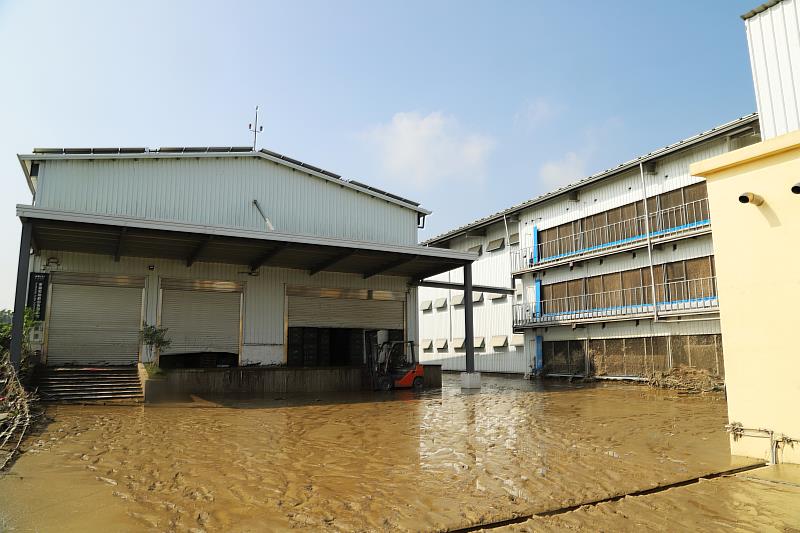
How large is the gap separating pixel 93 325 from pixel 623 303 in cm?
2063

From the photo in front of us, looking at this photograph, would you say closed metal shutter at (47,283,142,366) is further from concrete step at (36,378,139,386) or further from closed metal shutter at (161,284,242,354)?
concrete step at (36,378,139,386)

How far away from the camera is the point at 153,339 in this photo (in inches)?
715

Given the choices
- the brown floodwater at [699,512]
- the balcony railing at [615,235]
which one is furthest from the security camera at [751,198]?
the balcony railing at [615,235]

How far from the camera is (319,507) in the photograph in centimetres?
560

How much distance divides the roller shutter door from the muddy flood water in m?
7.98

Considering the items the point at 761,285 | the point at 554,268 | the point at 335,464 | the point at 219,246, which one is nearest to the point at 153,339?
the point at 219,246

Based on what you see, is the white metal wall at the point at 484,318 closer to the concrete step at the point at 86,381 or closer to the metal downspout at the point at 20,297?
the concrete step at the point at 86,381

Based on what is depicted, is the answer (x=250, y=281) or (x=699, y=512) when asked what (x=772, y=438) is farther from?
(x=250, y=281)

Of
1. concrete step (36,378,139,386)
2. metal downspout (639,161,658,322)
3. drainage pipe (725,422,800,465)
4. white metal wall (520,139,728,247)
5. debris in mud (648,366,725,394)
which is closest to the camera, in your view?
drainage pipe (725,422,800,465)

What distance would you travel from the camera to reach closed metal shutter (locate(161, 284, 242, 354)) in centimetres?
1919

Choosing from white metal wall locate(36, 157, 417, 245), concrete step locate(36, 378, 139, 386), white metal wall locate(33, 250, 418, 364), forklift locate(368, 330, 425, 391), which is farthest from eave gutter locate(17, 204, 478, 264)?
concrete step locate(36, 378, 139, 386)

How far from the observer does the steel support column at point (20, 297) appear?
13.3 meters

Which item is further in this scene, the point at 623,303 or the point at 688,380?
the point at 623,303

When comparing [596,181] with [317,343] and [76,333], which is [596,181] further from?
[76,333]
